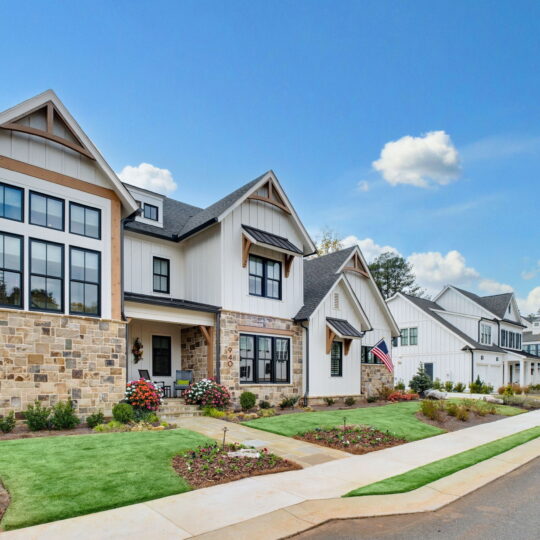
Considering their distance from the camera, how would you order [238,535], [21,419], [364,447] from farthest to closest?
[21,419] < [364,447] < [238,535]

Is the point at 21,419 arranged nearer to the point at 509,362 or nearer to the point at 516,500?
the point at 516,500

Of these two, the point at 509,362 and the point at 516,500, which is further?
the point at 509,362

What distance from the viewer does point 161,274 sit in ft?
58.7

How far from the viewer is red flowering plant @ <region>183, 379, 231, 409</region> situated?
15.1m

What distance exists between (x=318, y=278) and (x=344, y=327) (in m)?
2.87

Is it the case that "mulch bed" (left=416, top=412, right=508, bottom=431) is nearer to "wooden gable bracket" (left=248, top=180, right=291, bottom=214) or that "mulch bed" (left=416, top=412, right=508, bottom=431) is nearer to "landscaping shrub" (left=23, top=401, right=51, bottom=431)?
"wooden gable bracket" (left=248, top=180, right=291, bottom=214)

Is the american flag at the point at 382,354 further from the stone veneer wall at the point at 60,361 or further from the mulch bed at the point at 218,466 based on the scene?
the mulch bed at the point at 218,466

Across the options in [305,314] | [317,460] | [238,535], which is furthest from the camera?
[305,314]

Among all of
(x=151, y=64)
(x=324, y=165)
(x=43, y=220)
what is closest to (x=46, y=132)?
(x=43, y=220)

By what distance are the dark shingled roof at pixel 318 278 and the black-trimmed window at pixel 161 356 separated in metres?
5.15

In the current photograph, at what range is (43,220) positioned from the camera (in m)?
12.6

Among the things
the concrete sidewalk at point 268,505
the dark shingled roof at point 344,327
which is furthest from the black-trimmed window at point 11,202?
the dark shingled roof at point 344,327

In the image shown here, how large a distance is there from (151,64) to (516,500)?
1577cm

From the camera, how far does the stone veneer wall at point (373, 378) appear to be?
72.9ft
